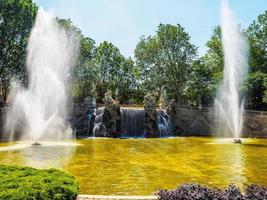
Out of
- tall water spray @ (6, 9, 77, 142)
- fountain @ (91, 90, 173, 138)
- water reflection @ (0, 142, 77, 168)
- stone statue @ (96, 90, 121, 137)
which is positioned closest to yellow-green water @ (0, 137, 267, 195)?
water reflection @ (0, 142, 77, 168)

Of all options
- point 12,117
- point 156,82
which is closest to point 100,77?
point 156,82

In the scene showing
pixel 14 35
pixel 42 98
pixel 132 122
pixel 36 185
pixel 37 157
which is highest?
pixel 14 35

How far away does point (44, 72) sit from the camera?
36438 mm

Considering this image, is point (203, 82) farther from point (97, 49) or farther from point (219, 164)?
point (219, 164)

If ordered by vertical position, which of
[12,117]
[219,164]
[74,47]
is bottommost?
[219,164]

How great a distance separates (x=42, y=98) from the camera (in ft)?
126

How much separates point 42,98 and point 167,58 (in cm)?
3301

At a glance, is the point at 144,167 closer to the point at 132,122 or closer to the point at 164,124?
the point at 132,122

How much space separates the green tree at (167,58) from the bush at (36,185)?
187 feet

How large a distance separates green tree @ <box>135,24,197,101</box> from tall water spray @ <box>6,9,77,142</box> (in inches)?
1050

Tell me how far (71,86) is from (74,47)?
639cm

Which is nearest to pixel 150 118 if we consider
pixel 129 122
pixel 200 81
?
pixel 129 122

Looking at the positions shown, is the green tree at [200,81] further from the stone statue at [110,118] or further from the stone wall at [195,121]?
the stone statue at [110,118]

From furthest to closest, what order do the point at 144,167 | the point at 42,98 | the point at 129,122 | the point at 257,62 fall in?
the point at 257,62
the point at 129,122
the point at 42,98
the point at 144,167
